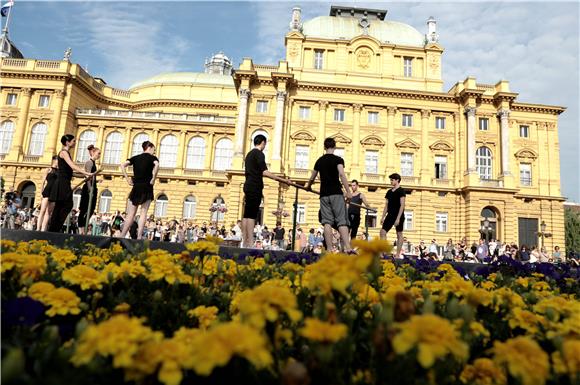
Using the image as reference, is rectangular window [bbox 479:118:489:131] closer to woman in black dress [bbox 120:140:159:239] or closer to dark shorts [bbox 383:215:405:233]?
dark shorts [bbox 383:215:405:233]

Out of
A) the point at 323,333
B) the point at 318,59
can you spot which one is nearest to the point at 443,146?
the point at 318,59

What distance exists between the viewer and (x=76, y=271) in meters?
2.04

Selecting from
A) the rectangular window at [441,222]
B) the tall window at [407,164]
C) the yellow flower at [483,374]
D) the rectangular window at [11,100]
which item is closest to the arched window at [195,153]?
the rectangular window at [11,100]

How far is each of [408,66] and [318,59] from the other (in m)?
9.29

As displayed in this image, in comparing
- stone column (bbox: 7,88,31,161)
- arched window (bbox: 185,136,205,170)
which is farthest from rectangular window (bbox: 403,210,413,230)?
stone column (bbox: 7,88,31,161)

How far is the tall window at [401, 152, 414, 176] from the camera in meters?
36.9

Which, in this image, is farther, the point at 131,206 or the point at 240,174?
the point at 240,174

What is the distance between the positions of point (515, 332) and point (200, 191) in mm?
38123

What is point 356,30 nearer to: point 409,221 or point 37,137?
point 409,221

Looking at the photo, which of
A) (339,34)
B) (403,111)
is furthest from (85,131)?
(403,111)

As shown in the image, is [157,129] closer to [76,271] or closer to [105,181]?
[105,181]

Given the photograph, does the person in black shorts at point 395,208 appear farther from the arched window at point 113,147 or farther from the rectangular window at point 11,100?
the rectangular window at point 11,100

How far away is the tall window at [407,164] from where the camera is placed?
36875mm

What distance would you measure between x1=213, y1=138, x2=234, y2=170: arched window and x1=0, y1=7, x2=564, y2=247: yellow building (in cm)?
14
